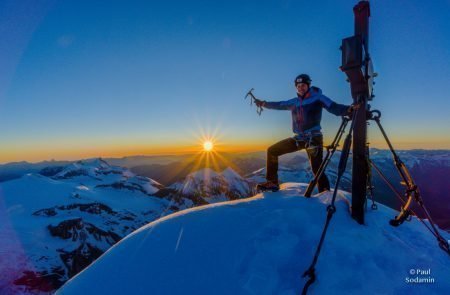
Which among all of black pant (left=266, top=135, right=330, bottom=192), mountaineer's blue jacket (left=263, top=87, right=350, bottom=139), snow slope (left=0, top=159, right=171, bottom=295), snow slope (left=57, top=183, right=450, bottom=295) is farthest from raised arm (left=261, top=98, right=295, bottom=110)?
snow slope (left=0, top=159, right=171, bottom=295)

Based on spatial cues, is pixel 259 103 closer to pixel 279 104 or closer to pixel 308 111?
pixel 279 104

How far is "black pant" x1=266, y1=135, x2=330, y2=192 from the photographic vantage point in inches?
289

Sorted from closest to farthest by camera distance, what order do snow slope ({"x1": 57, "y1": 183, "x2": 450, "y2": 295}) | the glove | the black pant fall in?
snow slope ({"x1": 57, "y1": 183, "x2": 450, "y2": 295})
the black pant
the glove

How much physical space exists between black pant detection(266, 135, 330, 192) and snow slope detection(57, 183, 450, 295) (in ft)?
3.43

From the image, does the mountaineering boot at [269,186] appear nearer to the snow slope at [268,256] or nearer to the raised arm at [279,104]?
the snow slope at [268,256]

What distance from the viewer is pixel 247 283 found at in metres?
4.53

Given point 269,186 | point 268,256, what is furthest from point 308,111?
point 268,256

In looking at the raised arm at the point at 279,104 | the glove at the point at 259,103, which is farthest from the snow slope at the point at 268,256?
the glove at the point at 259,103

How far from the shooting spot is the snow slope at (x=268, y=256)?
173 inches

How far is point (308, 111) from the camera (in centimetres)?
736

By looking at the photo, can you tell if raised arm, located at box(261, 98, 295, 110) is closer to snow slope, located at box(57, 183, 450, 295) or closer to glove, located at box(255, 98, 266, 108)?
glove, located at box(255, 98, 266, 108)

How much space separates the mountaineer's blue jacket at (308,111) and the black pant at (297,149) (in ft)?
0.73

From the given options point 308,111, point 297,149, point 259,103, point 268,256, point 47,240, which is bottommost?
point 47,240

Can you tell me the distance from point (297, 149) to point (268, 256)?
11.8 ft
